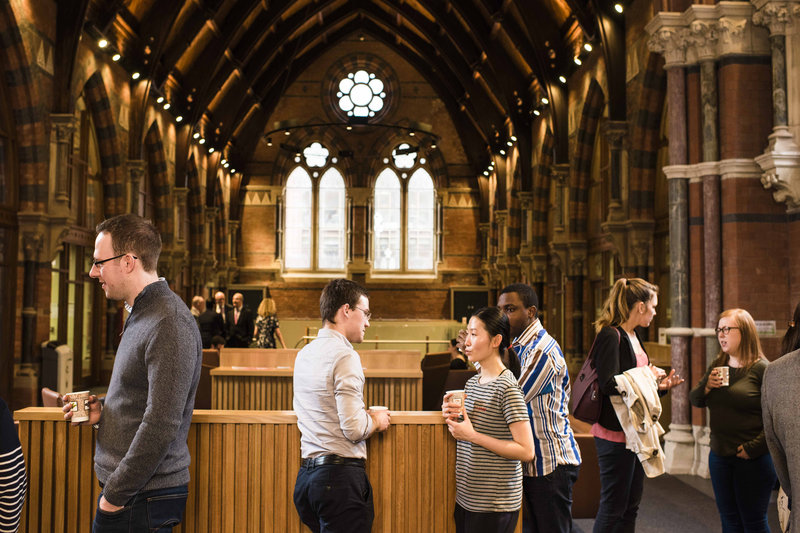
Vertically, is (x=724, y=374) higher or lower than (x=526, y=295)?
lower

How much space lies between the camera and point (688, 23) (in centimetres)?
755

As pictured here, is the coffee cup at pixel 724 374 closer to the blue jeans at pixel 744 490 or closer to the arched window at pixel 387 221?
the blue jeans at pixel 744 490

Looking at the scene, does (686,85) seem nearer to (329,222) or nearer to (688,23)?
(688,23)

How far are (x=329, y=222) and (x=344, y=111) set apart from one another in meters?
3.54

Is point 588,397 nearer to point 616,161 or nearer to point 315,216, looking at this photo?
point 616,161

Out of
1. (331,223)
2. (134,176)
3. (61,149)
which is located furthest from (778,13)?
(331,223)

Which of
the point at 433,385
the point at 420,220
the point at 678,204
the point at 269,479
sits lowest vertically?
the point at 433,385

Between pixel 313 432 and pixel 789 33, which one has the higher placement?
pixel 789 33

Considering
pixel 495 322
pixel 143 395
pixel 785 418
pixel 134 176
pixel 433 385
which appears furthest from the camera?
pixel 134 176

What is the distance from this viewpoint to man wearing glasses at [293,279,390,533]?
2.77 metres

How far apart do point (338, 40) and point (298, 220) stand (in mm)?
5823

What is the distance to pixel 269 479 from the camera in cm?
321

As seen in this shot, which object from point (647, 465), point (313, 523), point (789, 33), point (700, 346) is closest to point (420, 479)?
point (313, 523)

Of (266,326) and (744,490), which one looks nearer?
(744,490)
